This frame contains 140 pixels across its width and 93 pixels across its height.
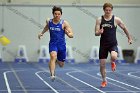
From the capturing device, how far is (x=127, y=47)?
22.3 metres

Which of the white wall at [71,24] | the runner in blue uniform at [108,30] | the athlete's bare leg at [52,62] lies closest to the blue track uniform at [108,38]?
the runner in blue uniform at [108,30]

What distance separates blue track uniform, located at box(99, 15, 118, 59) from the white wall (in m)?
11.0

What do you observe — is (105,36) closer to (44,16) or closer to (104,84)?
(104,84)

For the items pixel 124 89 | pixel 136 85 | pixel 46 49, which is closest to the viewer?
pixel 124 89

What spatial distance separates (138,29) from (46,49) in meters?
5.20

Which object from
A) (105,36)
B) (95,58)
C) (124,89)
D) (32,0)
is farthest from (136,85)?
(32,0)

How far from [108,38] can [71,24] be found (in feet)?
37.1

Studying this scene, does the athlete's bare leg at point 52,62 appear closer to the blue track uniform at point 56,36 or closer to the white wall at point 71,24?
the blue track uniform at point 56,36

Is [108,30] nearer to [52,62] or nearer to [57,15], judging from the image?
[57,15]

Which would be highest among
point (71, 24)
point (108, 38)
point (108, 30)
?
point (71, 24)

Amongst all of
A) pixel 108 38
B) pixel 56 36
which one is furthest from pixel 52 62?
pixel 108 38

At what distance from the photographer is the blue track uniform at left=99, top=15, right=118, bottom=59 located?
10.6 meters

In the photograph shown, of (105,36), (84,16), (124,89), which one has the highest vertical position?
(84,16)

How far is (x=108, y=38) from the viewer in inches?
420
